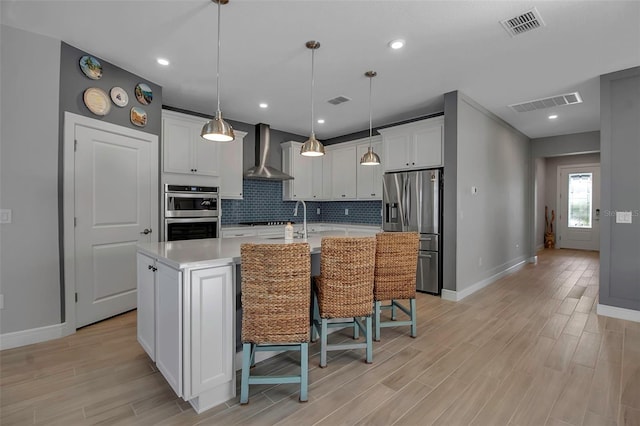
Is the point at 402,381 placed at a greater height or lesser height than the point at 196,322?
lesser

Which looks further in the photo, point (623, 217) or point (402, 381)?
point (623, 217)

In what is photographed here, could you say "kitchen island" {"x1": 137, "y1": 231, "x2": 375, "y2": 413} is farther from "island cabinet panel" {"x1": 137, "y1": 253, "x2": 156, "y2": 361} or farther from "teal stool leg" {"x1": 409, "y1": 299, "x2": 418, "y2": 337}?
"teal stool leg" {"x1": 409, "y1": 299, "x2": 418, "y2": 337}

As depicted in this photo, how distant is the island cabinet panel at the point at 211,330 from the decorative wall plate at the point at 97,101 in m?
2.55

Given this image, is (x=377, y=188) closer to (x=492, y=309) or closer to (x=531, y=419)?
(x=492, y=309)

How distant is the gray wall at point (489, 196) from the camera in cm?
425

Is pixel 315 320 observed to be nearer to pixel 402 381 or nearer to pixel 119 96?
pixel 402 381

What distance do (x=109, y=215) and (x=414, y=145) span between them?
4.15m

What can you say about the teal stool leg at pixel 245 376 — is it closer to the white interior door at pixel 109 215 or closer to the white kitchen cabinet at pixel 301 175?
the white interior door at pixel 109 215

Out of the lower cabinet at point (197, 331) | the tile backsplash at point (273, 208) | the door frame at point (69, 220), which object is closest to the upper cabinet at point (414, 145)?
the tile backsplash at point (273, 208)

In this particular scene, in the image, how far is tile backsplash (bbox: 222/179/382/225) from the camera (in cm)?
558

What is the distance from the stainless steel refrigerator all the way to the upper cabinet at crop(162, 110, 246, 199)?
8.67 ft

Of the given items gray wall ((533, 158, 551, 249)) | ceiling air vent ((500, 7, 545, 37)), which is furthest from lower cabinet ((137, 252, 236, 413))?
gray wall ((533, 158, 551, 249))

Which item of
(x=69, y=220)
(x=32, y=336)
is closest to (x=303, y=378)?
(x=32, y=336)

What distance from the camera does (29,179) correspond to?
108 inches
